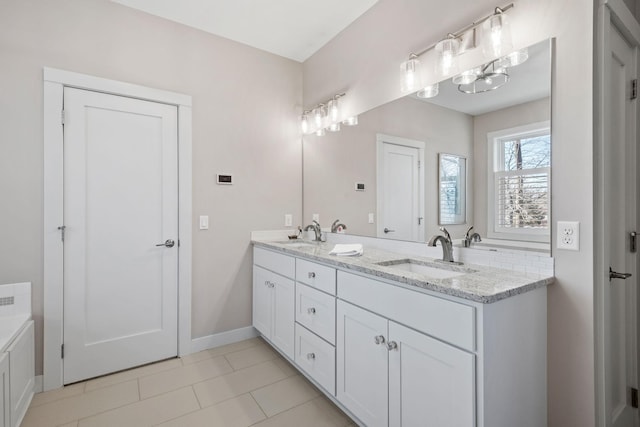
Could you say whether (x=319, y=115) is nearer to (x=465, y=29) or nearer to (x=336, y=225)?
(x=336, y=225)

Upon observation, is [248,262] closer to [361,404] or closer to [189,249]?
[189,249]

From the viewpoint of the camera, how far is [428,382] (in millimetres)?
1282

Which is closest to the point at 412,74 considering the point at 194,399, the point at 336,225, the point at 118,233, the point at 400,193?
the point at 400,193

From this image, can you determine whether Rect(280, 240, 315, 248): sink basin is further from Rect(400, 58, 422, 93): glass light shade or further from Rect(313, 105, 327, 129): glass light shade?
Rect(400, 58, 422, 93): glass light shade

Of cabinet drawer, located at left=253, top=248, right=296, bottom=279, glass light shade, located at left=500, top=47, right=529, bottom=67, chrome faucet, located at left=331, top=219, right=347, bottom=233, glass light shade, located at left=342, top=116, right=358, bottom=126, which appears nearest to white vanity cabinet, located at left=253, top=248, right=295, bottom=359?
cabinet drawer, located at left=253, top=248, right=296, bottom=279

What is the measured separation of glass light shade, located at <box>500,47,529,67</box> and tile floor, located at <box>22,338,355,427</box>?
2.10m

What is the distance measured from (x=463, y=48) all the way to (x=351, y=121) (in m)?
1.05

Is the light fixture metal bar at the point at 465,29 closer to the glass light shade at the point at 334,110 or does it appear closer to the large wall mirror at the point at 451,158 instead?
the large wall mirror at the point at 451,158

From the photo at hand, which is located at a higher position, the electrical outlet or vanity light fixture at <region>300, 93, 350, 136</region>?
vanity light fixture at <region>300, 93, 350, 136</region>

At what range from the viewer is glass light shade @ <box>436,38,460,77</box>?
5.74ft

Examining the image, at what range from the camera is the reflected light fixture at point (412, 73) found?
201cm

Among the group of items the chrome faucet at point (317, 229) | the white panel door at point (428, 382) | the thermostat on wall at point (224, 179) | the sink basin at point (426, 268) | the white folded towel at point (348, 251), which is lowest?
the white panel door at point (428, 382)

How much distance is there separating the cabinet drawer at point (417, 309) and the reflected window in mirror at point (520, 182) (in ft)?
2.15

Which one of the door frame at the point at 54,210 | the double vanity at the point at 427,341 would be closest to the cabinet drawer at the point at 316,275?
the double vanity at the point at 427,341
